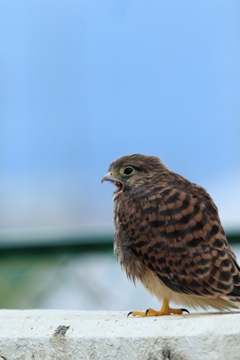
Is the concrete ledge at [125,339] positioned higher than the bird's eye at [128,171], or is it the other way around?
the bird's eye at [128,171]

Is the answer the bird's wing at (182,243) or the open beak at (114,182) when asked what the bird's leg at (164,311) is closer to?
the bird's wing at (182,243)

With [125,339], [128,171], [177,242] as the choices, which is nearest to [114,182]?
[128,171]

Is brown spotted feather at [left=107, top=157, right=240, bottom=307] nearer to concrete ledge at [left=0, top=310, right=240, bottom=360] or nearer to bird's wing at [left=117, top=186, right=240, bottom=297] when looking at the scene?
bird's wing at [left=117, top=186, right=240, bottom=297]

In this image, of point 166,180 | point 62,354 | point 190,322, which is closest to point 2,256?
point 166,180

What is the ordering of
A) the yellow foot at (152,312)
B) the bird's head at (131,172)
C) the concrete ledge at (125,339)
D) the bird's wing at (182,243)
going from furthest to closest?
the bird's head at (131,172), the yellow foot at (152,312), the bird's wing at (182,243), the concrete ledge at (125,339)

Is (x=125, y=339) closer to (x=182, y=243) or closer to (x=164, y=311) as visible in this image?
(x=182, y=243)

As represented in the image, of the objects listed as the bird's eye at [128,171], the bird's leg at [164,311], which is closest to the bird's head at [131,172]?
the bird's eye at [128,171]

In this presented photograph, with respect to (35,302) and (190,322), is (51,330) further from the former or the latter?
(35,302)
